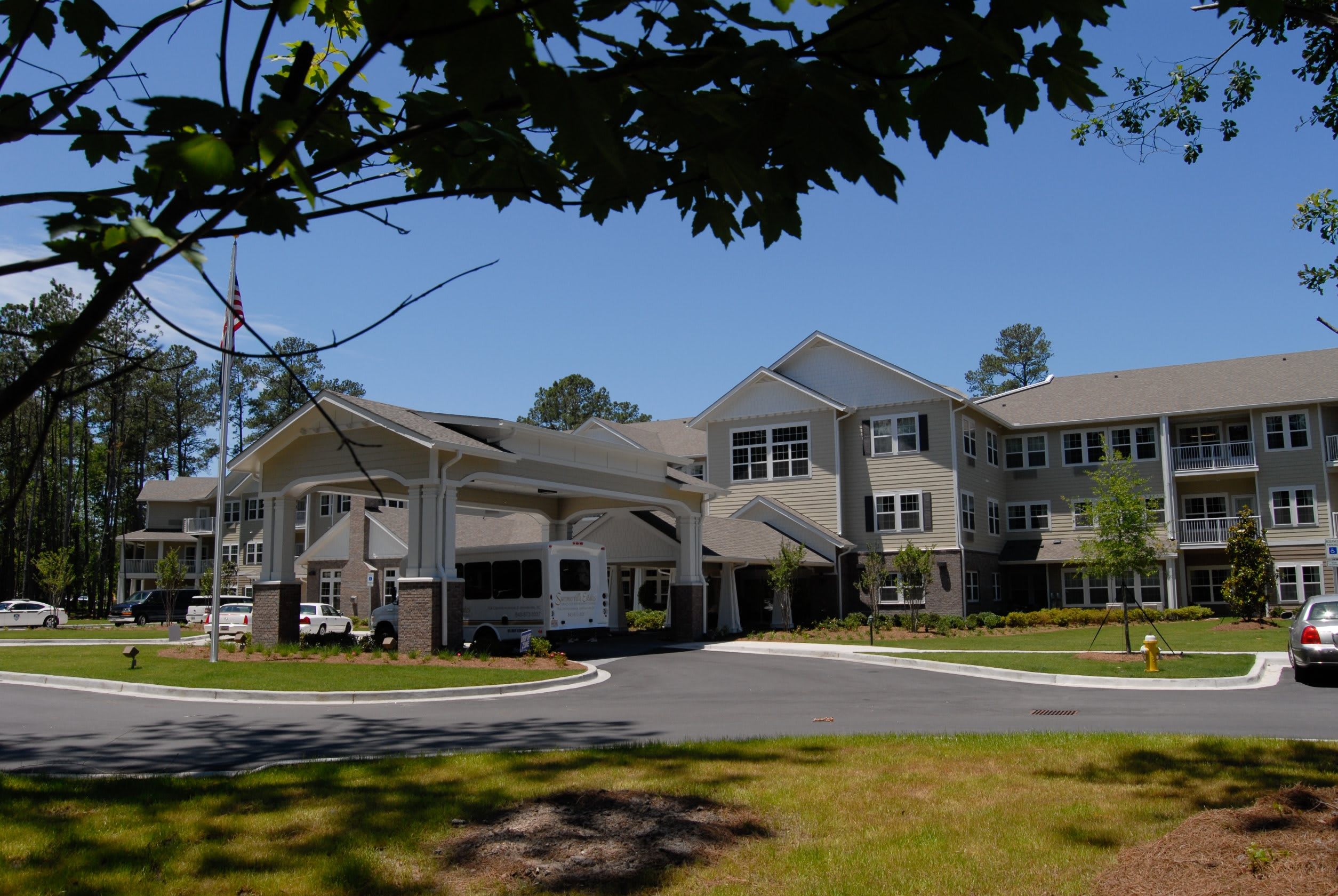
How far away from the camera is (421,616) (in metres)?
23.2

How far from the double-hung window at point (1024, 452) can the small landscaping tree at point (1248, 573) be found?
377 inches

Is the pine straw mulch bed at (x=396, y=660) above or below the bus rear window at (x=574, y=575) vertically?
below

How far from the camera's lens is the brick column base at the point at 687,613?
31.0m

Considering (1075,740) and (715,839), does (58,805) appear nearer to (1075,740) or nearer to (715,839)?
(715,839)

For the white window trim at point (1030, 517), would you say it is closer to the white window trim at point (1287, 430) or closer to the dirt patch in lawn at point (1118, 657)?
the white window trim at point (1287, 430)

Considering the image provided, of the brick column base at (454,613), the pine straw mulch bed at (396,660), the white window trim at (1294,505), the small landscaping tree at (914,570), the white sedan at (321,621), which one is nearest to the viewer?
the pine straw mulch bed at (396,660)

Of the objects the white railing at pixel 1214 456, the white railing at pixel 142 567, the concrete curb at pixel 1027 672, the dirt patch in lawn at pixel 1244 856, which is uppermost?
the white railing at pixel 1214 456

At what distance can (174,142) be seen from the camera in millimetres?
2256

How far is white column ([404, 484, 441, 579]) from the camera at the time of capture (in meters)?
23.4

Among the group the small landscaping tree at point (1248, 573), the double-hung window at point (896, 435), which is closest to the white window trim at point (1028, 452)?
the double-hung window at point (896, 435)

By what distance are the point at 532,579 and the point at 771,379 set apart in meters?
18.5

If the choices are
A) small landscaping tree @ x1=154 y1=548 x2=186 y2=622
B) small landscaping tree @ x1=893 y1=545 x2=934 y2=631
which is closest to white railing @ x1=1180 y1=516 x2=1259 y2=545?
small landscaping tree @ x1=893 y1=545 x2=934 y2=631

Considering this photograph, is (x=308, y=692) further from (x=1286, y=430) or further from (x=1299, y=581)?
(x=1286, y=430)

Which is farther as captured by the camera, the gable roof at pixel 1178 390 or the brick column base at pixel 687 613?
the gable roof at pixel 1178 390
